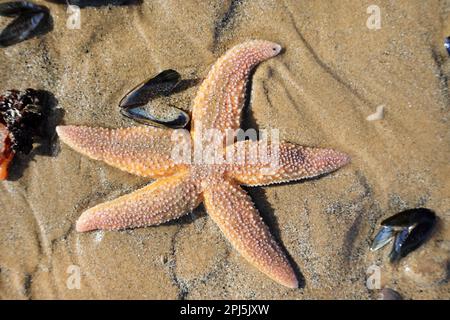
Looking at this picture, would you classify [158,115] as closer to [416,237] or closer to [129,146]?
[129,146]

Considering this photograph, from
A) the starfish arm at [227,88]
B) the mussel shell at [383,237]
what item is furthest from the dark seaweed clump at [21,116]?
the mussel shell at [383,237]

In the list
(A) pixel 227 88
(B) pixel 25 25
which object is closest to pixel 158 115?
(A) pixel 227 88

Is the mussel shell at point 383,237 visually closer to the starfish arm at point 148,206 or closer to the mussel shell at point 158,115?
the starfish arm at point 148,206

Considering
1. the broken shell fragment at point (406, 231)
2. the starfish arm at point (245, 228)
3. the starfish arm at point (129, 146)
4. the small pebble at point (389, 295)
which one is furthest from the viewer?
the small pebble at point (389, 295)
